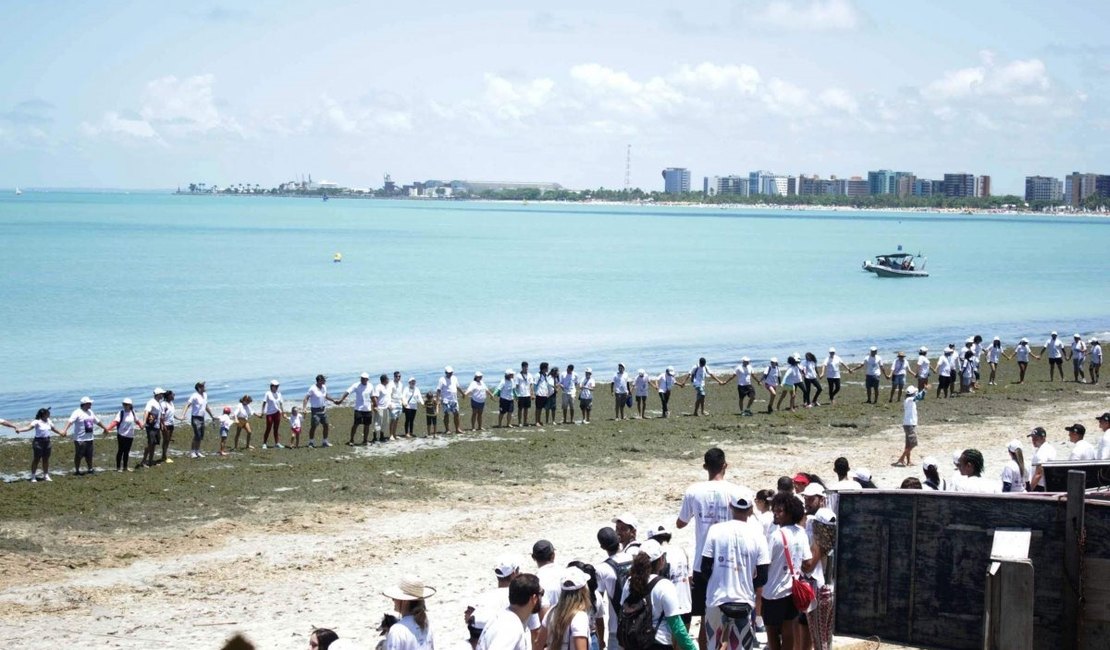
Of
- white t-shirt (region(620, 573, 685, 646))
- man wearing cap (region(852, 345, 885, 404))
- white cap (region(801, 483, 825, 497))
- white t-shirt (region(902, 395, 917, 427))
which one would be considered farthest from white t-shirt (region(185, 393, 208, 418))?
white t-shirt (region(620, 573, 685, 646))

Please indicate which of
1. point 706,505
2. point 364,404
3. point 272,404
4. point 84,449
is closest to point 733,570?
point 706,505

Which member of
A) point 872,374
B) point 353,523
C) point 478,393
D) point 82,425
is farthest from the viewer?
point 872,374

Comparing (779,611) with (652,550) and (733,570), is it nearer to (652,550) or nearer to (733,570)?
(733,570)

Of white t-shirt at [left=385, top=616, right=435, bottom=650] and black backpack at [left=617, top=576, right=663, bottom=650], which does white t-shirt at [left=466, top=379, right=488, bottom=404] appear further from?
white t-shirt at [left=385, top=616, right=435, bottom=650]

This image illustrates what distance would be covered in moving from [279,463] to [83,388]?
1918 cm

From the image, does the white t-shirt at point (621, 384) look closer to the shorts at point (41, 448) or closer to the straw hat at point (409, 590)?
the shorts at point (41, 448)

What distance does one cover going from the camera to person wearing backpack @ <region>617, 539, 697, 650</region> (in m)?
8.64

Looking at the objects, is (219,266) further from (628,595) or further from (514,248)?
(628,595)

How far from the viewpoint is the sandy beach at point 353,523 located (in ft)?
45.2

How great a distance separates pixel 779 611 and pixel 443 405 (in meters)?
17.1

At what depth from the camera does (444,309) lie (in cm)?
6881

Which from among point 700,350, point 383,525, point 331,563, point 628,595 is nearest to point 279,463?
point 383,525

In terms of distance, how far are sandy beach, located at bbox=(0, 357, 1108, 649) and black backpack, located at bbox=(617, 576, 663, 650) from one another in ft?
10.7

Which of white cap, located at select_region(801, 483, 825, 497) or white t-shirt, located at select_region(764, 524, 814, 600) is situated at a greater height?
white cap, located at select_region(801, 483, 825, 497)
